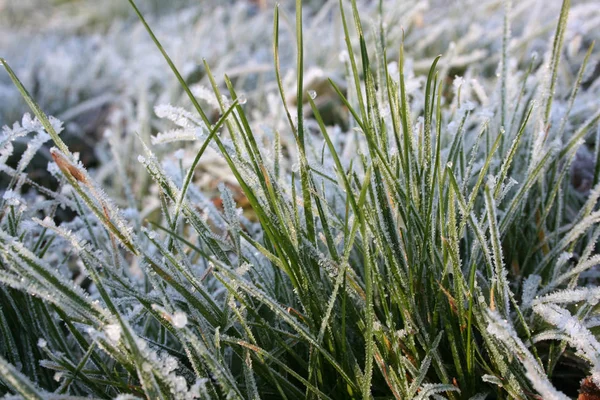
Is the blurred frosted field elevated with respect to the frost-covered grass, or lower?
elevated

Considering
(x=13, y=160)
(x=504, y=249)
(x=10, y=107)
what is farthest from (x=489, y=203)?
(x=10, y=107)

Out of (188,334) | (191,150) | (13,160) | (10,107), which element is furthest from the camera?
(10,107)

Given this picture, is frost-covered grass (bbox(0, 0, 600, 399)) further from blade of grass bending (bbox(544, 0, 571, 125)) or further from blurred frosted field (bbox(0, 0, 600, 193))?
blurred frosted field (bbox(0, 0, 600, 193))

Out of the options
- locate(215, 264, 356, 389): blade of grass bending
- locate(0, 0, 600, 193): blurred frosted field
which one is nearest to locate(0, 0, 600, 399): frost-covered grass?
locate(215, 264, 356, 389): blade of grass bending

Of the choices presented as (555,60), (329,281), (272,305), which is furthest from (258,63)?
(272,305)

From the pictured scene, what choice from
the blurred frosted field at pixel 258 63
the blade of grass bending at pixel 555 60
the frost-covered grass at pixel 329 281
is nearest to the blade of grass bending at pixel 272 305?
A: the frost-covered grass at pixel 329 281

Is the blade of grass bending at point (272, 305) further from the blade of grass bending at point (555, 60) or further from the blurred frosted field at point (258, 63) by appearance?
the blurred frosted field at point (258, 63)

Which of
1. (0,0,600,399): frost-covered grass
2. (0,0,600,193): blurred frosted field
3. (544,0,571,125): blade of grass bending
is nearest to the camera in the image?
(0,0,600,399): frost-covered grass

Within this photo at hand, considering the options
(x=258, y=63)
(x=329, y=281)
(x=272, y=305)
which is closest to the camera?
(x=272, y=305)

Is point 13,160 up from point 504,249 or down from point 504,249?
up

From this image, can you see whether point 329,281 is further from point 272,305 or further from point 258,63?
point 258,63

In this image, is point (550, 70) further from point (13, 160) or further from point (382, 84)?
point (13, 160)
